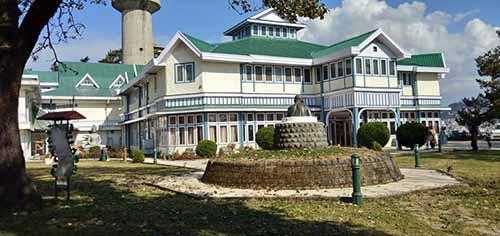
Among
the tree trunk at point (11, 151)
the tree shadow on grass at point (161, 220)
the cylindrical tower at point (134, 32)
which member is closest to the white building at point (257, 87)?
the tree shadow on grass at point (161, 220)

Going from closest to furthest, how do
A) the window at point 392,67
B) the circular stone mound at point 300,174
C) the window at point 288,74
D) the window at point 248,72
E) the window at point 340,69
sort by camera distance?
the circular stone mound at point 300,174 < the window at point 248,72 < the window at point 340,69 < the window at point 392,67 < the window at point 288,74

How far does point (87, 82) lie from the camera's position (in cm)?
4656

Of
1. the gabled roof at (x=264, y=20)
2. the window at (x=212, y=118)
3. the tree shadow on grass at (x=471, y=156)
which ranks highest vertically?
the gabled roof at (x=264, y=20)

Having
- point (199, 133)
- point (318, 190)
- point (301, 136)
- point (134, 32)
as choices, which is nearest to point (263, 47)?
point (199, 133)

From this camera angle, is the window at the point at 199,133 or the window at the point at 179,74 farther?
the window at the point at 179,74

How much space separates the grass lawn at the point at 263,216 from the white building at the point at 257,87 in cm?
1989

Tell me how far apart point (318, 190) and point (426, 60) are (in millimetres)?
31821

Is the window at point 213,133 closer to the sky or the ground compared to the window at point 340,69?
closer to the ground

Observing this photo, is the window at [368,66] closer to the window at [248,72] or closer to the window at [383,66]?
the window at [383,66]

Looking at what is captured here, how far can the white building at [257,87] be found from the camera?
3066 centimetres

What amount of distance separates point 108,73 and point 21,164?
141 feet

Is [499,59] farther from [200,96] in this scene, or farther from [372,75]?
[200,96]

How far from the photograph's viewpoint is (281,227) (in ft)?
23.1

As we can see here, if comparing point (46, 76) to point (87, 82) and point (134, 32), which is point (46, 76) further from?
point (134, 32)
